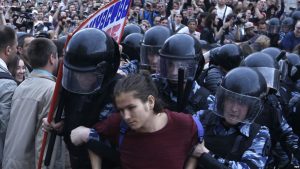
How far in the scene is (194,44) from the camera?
356 centimetres

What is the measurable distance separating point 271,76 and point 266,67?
4.2 inches

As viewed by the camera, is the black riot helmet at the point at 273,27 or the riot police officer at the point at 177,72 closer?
the riot police officer at the point at 177,72

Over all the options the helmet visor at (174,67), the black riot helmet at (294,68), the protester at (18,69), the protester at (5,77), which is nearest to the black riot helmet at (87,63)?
the helmet visor at (174,67)

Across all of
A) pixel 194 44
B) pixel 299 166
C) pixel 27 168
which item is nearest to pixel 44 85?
pixel 27 168

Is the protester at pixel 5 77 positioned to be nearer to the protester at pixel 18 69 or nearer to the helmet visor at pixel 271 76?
the protester at pixel 18 69

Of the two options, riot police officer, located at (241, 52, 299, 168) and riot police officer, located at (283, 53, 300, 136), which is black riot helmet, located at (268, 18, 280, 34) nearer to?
riot police officer, located at (283, 53, 300, 136)

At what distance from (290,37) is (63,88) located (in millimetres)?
6877

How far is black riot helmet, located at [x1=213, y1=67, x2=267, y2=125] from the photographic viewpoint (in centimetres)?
295

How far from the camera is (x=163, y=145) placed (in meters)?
2.54

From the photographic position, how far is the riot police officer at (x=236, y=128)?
2.72 metres

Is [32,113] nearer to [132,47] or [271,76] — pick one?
[132,47]

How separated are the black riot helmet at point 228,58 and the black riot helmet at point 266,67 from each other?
1.39 feet

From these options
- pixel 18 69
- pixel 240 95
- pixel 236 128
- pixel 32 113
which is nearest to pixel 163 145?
pixel 236 128

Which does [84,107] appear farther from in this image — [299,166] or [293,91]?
[293,91]
